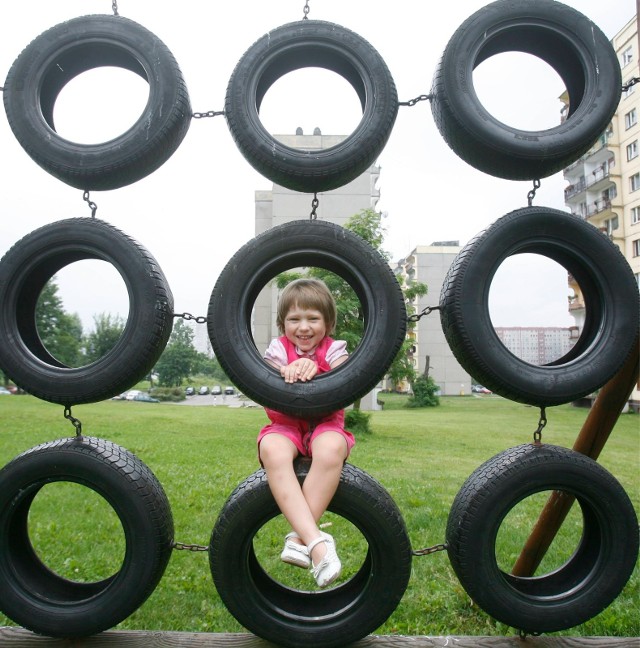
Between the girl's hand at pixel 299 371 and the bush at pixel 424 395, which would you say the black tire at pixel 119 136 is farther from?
the bush at pixel 424 395

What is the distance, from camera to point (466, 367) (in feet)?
7.04

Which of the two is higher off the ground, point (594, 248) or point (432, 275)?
point (594, 248)

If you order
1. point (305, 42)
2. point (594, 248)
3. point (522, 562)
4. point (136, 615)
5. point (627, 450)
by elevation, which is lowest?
point (627, 450)

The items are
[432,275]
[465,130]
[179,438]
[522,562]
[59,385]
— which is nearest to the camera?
[59,385]

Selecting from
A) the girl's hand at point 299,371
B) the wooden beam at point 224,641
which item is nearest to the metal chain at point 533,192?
the girl's hand at point 299,371

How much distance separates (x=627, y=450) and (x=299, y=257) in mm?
11824

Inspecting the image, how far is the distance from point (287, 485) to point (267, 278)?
78 cm

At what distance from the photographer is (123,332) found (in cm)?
207

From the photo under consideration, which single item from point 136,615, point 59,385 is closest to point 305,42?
point 59,385

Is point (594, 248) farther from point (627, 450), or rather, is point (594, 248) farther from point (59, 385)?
point (627, 450)

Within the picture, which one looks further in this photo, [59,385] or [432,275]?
[432,275]

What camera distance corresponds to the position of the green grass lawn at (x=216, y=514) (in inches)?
118

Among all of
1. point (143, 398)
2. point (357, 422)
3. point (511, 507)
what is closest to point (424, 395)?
point (143, 398)

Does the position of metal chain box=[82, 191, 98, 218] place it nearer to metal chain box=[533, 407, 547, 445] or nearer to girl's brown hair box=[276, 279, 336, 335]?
girl's brown hair box=[276, 279, 336, 335]
